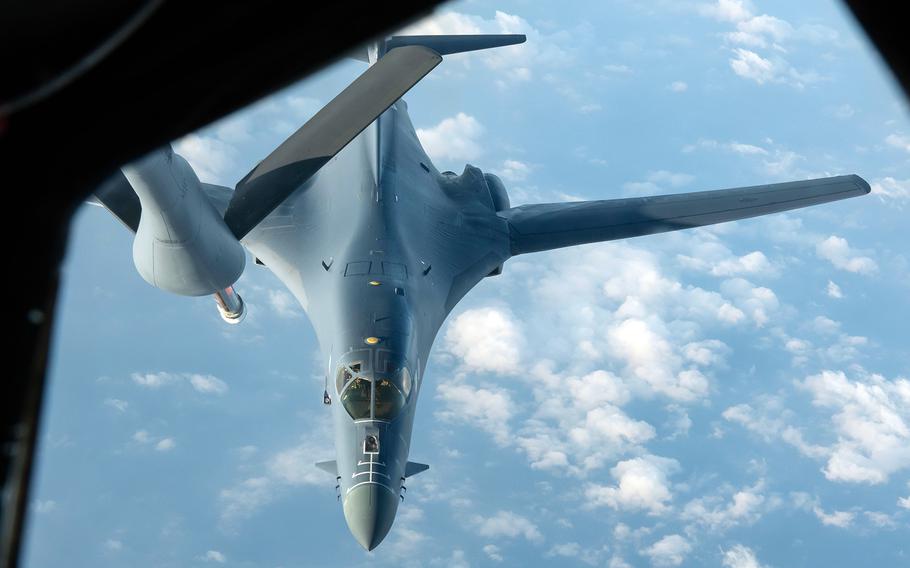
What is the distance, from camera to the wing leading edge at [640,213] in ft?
101

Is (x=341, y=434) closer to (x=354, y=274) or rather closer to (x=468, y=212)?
(x=354, y=274)

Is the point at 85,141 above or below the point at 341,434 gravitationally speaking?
below

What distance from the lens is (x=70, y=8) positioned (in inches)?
144

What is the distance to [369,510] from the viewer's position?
21594mm

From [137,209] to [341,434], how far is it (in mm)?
7378

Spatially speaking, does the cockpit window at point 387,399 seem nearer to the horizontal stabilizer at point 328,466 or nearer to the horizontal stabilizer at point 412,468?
the horizontal stabilizer at point 412,468

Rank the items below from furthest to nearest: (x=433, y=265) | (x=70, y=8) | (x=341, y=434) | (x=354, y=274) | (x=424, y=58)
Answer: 1. (x=433, y=265)
2. (x=354, y=274)
3. (x=341, y=434)
4. (x=424, y=58)
5. (x=70, y=8)

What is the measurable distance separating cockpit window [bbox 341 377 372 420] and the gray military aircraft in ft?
0.09

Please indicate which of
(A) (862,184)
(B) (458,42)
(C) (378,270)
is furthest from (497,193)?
(A) (862,184)

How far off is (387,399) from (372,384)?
0.53m

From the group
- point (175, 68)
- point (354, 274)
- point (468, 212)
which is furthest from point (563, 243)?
point (175, 68)

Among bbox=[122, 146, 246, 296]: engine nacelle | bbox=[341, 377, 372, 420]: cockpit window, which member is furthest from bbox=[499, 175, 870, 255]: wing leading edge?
bbox=[122, 146, 246, 296]: engine nacelle

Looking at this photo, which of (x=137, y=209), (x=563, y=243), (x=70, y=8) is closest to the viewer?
(x=70, y=8)

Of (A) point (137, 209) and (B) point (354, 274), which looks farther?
(B) point (354, 274)
